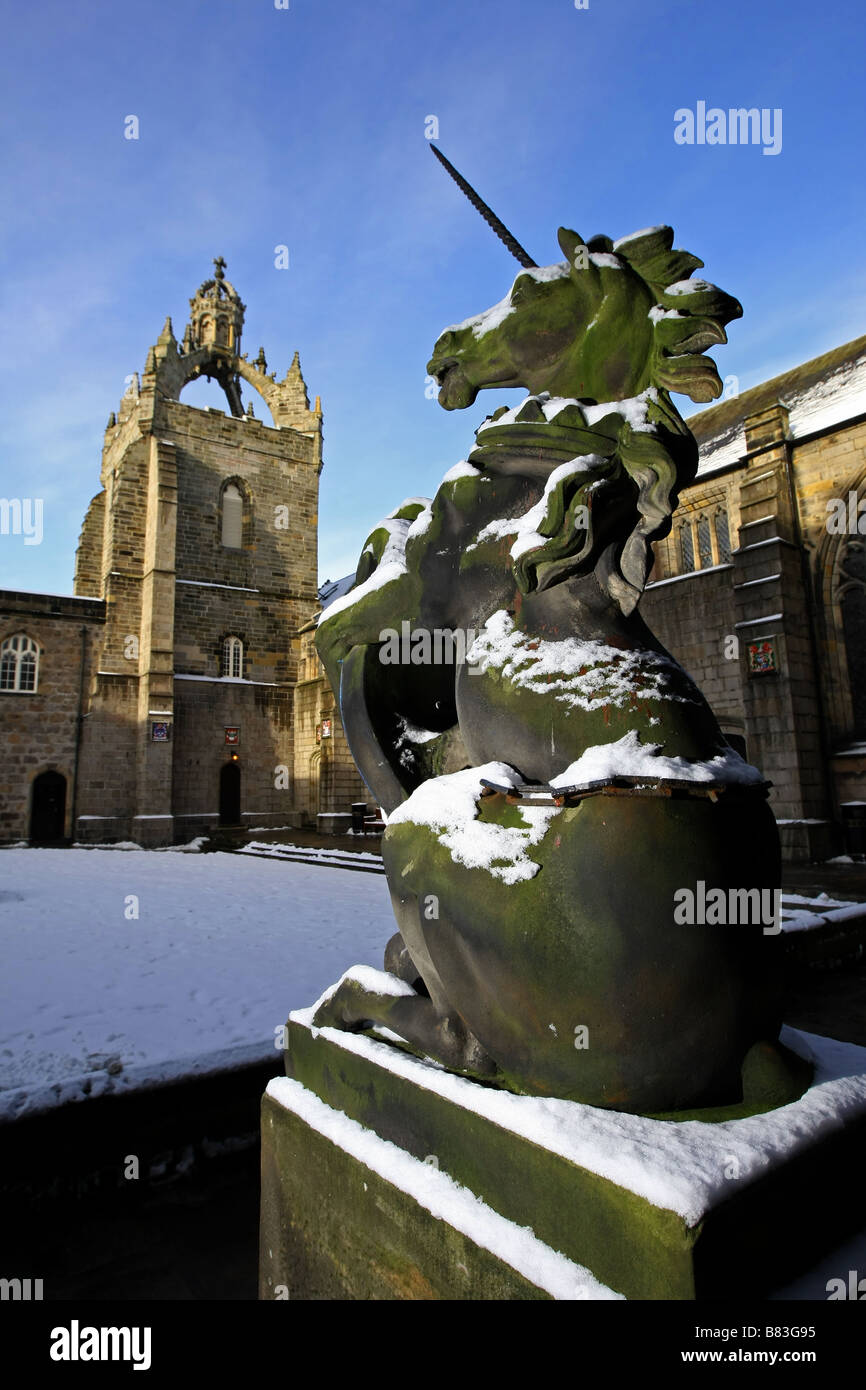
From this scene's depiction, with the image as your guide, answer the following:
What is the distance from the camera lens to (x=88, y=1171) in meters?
2.49

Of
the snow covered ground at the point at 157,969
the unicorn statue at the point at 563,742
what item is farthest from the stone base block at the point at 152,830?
the unicorn statue at the point at 563,742

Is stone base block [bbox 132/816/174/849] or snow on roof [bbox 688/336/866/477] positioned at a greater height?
snow on roof [bbox 688/336/866/477]

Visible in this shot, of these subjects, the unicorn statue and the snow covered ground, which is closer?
the unicorn statue

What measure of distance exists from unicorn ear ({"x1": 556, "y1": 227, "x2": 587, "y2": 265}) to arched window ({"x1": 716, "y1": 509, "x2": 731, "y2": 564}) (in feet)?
52.6

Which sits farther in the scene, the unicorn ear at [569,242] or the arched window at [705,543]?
the arched window at [705,543]

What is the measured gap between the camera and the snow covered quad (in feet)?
4.25

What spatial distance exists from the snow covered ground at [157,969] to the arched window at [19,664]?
47.5 ft

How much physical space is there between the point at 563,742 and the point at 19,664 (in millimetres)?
24759

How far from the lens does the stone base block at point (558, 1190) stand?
3.47 ft

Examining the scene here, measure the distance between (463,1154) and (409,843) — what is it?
0.63 m

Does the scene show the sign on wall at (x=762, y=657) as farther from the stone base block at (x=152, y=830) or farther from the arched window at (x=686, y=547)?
the stone base block at (x=152, y=830)

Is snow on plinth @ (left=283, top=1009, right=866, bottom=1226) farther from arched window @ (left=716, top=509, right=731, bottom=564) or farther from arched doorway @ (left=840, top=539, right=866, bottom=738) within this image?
arched window @ (left=716, top=509, right=731, bottom=564)

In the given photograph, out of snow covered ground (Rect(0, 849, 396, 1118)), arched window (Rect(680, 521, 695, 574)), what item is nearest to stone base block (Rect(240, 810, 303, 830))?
snow covered ground (Rect(0, 849, 396, 1118))
